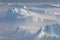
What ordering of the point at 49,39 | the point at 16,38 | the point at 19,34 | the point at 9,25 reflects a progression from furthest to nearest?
the point at 9,25 → the point at 19,34 → the point at 16,38 → the point at 49,39

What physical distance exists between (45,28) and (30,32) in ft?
1.42

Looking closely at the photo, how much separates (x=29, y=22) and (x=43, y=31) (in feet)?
4.76

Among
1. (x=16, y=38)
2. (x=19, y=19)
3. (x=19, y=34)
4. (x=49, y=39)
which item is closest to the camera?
(x=49, y=39)

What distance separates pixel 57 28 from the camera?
439 centimetres

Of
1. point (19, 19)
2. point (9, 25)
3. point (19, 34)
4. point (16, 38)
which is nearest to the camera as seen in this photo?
point (16, 38)

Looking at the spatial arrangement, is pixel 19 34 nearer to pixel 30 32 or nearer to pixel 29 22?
pixel 30 32

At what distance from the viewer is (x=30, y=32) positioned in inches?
180

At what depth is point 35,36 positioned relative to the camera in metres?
4.26

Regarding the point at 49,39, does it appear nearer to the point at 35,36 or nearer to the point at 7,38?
the point at 35,36

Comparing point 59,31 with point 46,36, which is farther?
point 59,31

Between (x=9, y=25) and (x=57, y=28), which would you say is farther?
(x=9, y=25)

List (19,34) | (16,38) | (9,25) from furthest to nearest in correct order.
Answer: (9,25)
(19,34)
(16,38)

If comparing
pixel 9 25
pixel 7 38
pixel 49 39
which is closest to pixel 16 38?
pixel 7 38

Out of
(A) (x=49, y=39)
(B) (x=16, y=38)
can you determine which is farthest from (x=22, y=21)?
(A) (x=49, y=39)
